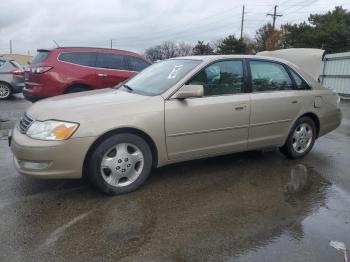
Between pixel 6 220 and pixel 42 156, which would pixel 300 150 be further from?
pixel 6 220

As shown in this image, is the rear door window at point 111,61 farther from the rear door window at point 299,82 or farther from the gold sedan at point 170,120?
the rear door window at point 299,82

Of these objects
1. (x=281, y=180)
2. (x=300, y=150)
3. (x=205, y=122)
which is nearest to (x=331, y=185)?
(x=281, y=180)

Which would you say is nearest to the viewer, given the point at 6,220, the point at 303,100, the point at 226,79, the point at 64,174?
the point at 6,220

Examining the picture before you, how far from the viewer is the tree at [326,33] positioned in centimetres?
3525

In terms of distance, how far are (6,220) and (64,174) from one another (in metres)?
0.69

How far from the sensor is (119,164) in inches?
165

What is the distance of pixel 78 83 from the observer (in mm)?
8789

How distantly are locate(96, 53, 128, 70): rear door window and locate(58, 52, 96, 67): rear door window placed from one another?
0.15m

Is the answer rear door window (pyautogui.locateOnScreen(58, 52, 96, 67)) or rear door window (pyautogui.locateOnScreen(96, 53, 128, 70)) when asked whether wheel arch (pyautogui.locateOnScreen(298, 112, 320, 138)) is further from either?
rear door window (pyautogui.locateOnScreen(58, 52, 96, 67))

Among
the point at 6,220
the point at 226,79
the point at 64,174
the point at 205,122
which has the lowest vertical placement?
the point at 6,220

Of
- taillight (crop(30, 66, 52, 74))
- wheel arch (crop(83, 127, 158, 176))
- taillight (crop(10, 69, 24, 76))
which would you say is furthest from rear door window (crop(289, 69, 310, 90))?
taillight (crop(10, 69, 24, 76))

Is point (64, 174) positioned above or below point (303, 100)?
below

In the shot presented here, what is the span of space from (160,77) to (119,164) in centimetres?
140

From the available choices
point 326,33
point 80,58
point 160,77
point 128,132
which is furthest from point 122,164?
point 326,33
